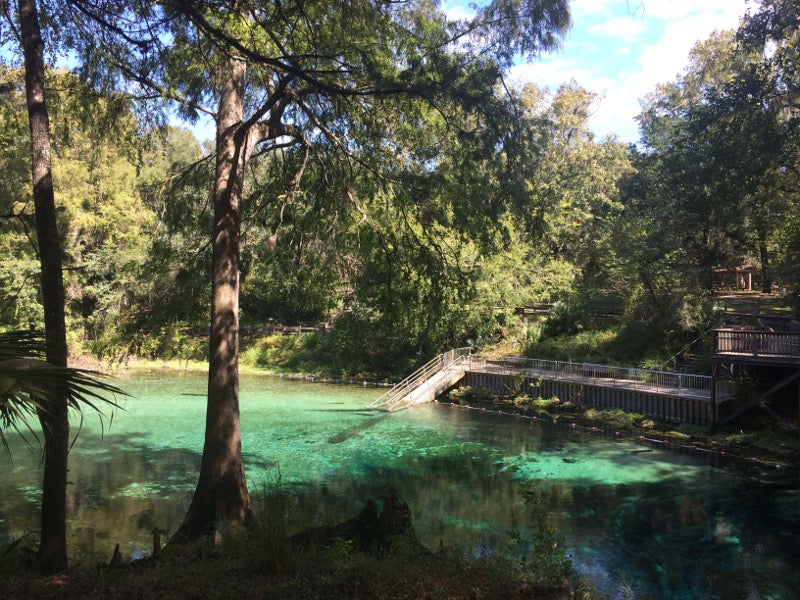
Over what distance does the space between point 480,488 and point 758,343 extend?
9.42 m

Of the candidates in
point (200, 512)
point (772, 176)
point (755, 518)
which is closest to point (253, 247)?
point (200, 512)

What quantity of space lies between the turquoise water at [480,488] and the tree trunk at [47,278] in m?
1.64

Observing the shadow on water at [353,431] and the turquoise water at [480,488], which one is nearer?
the turquoise water at [480,488]

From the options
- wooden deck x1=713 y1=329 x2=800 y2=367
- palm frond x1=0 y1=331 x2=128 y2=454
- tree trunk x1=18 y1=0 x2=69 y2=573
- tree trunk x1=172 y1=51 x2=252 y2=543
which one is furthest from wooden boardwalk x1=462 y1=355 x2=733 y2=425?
palm frond x1=0 y1=331 x2=128 y2=454

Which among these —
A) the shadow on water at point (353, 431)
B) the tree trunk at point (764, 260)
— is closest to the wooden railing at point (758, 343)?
the tree trunk at point (764, 260)

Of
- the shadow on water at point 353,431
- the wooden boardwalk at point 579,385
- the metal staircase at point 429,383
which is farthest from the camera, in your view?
the metal staircase at point 429,383

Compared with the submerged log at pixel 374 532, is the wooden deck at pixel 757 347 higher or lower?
higher

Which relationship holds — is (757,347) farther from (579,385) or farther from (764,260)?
(764,260)

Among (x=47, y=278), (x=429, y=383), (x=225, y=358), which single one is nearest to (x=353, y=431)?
(x=429, y=383)

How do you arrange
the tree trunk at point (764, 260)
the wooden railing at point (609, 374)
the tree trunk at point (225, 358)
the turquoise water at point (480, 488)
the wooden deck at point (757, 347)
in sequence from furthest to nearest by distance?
the tree trunk at point (764, 260)
the wooden railing at point (609, 374)
the wooden deck at point (757, 347)
the turquoise water at point (480, 488)
the tree trunk at point (225, 358)

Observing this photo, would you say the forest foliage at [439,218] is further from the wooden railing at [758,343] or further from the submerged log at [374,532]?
the submerged log at [374,532]

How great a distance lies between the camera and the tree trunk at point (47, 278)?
256 inches

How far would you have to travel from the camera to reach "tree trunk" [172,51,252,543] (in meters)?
8.49

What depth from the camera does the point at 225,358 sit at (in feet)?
29.4
